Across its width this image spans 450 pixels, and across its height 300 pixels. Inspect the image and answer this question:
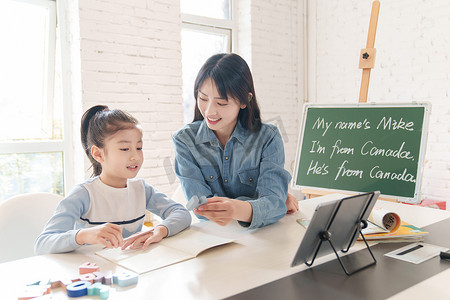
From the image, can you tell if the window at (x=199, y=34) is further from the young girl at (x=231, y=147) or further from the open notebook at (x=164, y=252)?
the open notebook at (x=164, y=252)

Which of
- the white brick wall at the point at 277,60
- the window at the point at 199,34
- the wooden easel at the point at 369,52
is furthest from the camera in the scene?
the white brick wall at the point at 277,60

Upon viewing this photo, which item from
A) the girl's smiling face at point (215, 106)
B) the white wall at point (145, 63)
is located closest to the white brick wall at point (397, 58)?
the white wall at point (145, 63)

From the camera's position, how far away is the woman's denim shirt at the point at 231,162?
5.05 feet

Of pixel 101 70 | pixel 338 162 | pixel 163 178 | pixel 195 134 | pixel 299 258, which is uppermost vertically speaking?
pixel 101 70

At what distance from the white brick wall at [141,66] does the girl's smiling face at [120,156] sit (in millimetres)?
1904

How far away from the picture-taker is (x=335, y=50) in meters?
4.64

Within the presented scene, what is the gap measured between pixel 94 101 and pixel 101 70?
26 cm

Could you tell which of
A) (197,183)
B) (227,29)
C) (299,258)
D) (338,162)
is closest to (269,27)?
(227,29)

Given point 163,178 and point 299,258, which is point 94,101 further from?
point 299,258

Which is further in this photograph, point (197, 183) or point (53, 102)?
point (53, 102)

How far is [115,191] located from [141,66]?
228 centimetres

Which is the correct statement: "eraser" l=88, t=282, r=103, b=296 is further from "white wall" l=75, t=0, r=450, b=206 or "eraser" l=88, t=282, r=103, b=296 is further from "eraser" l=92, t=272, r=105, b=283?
"white wall" l=75, t=0, r=450, b=206

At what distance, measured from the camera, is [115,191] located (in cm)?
142

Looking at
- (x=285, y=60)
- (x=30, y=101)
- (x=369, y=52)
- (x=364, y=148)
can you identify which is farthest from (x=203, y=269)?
(x=285, y=60)
